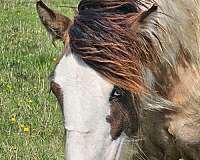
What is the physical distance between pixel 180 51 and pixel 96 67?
74cm

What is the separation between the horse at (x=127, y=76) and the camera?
3.33 metres

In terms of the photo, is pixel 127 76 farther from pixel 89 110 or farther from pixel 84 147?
pixel 84 147

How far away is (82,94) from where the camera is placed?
3.33 meters

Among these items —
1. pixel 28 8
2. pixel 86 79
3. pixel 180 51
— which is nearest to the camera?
pixel 86 79

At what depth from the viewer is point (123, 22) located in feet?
11.6

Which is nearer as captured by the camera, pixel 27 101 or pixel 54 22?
pixel 54 22

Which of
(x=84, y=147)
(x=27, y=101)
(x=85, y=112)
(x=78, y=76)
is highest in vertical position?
(x=78, y=76)

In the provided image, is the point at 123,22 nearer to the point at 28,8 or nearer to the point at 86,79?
the point at 86,79

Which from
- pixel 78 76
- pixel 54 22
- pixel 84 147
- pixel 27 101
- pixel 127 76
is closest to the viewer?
pixel 84 147

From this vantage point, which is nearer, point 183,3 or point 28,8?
point 183,3

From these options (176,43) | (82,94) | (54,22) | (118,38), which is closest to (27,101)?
(54,22)

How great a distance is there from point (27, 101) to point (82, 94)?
10.1 ft

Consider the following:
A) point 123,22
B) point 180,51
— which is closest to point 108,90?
point 123,22

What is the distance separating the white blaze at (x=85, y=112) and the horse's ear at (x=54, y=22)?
406mm
